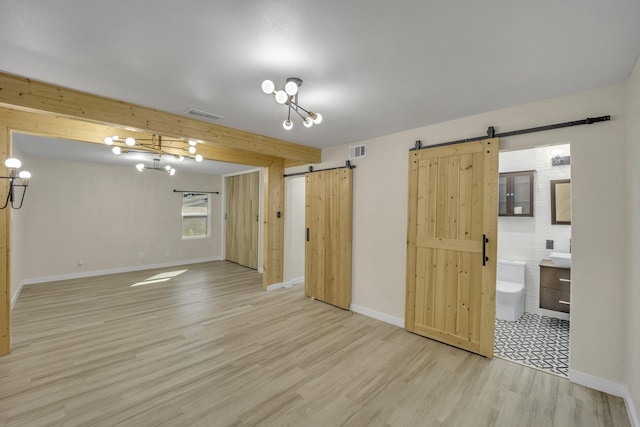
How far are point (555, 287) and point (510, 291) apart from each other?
0.54m

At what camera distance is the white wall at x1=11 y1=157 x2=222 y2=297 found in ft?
18.3

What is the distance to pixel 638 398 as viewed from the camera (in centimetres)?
185

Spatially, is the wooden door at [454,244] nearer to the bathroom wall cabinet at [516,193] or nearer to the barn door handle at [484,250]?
the barn door handle at [484,250]

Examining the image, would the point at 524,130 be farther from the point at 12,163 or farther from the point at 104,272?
the point at 104,272

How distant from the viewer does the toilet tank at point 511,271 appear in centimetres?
403

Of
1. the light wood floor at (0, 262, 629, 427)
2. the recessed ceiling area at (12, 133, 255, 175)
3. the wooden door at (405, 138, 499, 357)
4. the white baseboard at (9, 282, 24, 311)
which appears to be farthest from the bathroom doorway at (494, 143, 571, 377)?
the white baseboard at (9, 282, 24, 311)

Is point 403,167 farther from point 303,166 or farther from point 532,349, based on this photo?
point 532,349

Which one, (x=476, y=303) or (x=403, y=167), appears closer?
(x=476, y=303)

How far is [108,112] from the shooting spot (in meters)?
2.66

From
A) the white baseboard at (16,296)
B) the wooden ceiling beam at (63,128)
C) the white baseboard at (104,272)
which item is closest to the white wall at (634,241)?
the wooden ceiling beam at (63,128)

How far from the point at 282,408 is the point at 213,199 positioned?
7083 mm

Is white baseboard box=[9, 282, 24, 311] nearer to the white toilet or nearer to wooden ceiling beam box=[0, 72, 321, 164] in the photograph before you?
wooden ceiling beam box=[0, 72, 321, 164]

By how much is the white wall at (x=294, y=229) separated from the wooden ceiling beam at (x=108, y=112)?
1.81m

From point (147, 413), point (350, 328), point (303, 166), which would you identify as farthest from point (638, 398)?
point (303, 166)
